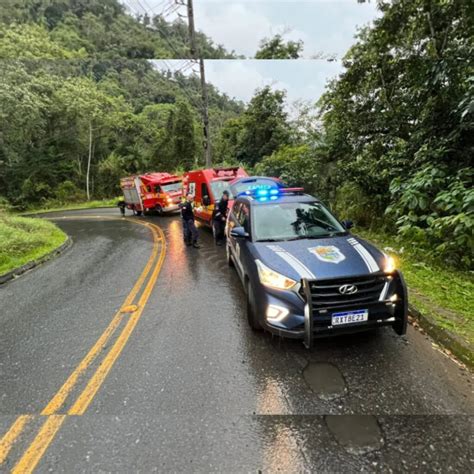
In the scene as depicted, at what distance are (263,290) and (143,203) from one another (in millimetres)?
17408

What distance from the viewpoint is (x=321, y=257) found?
4.09 m

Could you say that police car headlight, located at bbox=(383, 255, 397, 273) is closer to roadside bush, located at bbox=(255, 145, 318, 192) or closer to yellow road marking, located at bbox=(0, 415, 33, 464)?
yellow road marking, located at bbox=(0, 415, 33, 464)

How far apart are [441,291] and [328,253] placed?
2.59 meters

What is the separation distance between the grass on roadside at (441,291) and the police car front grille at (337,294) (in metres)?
1.44

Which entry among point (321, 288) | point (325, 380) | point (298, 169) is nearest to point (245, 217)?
point (321, 288)

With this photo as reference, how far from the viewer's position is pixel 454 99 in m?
7.88

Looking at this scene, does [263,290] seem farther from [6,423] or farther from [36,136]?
[36,136]

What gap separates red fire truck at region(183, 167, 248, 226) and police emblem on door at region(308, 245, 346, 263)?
7.32 m

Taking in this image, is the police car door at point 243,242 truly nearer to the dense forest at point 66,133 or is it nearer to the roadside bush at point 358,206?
the roadside bush at point 358,206

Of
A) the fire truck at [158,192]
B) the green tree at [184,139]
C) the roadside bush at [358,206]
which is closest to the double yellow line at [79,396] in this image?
the roadside bush at [358,206]

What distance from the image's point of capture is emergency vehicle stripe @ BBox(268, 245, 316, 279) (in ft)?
12.2

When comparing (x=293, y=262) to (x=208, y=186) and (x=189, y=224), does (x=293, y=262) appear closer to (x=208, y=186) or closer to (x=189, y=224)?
(x=189, y=224)

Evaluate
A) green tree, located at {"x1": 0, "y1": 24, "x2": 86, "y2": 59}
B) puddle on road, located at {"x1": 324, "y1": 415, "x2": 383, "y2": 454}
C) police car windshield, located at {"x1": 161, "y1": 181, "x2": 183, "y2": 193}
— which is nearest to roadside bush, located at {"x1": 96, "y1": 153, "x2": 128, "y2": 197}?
green tree, located at {"x1": 0, "y1": 24, "x2": 86, "y2": 59}

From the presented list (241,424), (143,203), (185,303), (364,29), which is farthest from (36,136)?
(241,424)
